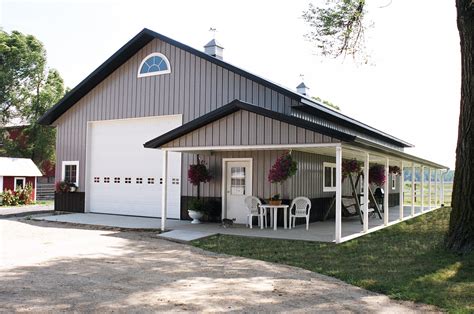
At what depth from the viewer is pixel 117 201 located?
15664 millimetres

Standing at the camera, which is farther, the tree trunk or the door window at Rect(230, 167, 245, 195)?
the door window at Rect(230, 167, 245, 195)

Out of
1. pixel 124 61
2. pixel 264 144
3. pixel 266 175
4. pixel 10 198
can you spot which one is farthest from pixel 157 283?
pixel 10 198

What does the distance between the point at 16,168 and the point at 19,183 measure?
2.54ft

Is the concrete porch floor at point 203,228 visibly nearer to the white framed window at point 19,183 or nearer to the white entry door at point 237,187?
the white entry door at point 237,187

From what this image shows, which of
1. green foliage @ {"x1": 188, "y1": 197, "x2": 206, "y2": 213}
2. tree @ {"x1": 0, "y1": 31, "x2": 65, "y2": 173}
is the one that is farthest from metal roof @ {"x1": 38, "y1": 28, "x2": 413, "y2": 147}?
tree @ {"x1": 0, "y1": 31, "x2": 65, "y2": 173}

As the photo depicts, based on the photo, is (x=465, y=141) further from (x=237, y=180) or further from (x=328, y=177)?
(x=328, y=177)

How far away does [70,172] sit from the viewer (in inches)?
660

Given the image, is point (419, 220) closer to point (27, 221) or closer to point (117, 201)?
point (117, 201)

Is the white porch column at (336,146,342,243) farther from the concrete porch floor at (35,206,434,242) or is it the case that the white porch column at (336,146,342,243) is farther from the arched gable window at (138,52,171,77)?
the arched gable window at (138,52,171,77)

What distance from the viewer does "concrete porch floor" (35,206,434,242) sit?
10453mm

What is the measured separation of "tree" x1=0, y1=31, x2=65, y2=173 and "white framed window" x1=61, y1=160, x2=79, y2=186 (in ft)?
44.8

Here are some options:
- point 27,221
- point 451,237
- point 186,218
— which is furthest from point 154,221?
point 451,237

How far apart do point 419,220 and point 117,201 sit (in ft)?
33.6

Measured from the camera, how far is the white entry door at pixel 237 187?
12992mm
